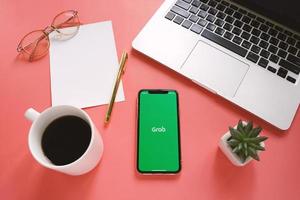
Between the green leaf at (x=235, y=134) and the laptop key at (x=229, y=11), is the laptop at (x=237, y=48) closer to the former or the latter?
the laptop key at (x=229, y=11)

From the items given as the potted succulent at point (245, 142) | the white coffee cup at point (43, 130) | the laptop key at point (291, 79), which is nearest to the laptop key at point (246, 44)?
the laptop key at point (291, 79)

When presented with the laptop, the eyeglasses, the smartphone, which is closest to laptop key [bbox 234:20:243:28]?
the laptop

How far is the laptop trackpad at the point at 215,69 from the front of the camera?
0.65 m

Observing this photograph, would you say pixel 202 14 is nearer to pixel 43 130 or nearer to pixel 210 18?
pixel 210 18

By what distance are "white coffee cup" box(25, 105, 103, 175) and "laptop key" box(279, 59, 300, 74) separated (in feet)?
1.32

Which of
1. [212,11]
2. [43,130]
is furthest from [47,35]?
[212,11]

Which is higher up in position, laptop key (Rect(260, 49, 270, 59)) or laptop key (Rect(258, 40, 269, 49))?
laptop key (Rect(258, 40, 269, 49))

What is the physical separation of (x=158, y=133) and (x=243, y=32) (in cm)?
30

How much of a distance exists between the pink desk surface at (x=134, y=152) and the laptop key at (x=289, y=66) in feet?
0.34

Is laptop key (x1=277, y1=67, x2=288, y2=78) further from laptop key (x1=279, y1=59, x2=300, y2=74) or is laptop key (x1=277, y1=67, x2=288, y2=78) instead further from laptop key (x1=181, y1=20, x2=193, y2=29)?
laptop key (x1=181, y1=20, x2=193, y2=29)

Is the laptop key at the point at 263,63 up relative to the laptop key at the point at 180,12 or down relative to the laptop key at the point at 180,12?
down

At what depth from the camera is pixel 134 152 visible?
0.60 m

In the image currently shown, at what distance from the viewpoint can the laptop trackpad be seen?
65cm

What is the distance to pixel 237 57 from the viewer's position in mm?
678
